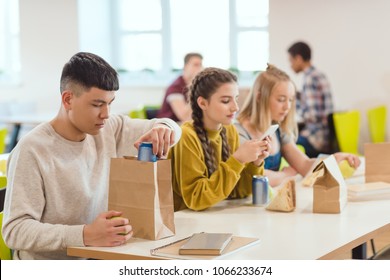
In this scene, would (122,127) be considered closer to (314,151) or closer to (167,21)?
(167,21)

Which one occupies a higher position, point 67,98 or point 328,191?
point 67,98

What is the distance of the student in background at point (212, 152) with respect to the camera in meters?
2.36

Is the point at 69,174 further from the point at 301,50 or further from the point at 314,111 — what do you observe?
the point at 301,50

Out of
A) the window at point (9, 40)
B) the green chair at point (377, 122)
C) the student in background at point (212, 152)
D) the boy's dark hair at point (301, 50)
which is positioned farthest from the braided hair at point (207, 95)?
the boy's dark hair at point (301, 50)

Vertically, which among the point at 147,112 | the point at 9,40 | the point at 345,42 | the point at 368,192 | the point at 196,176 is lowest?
the point at 147,112

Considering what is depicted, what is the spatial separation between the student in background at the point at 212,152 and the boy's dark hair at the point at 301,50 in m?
3.02

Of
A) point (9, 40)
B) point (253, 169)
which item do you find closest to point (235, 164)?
point (253, 169)

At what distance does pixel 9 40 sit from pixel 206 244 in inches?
75.8

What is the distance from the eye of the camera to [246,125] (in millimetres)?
2938

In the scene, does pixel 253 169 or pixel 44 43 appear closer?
pixel 253 169

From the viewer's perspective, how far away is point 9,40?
343cm

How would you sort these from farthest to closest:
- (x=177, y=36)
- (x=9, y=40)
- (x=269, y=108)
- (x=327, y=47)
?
(x=327, y=47), (x=177, y=36), (x=9, y=40), (x=269, y=108)
